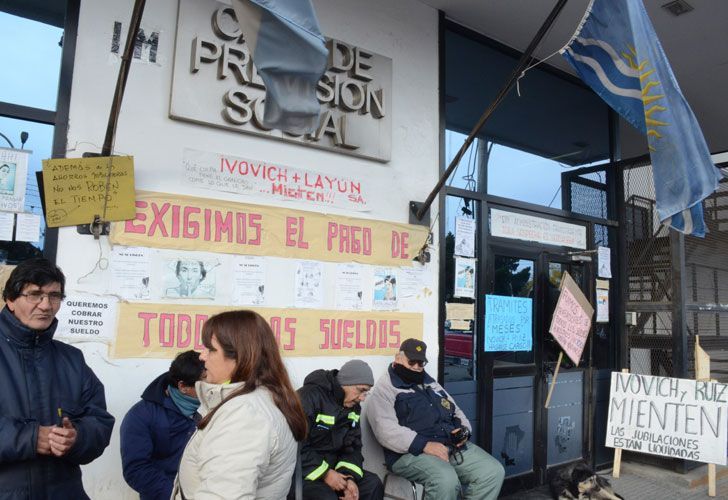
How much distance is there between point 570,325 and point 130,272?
3.88 m

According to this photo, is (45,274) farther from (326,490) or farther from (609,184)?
(609,184)

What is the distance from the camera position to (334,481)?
10.8 ft

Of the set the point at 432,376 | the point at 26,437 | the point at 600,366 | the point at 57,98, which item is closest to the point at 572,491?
the point at 432,376

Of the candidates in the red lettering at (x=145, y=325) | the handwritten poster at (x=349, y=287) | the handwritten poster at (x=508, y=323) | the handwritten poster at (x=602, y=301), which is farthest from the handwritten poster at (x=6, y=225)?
the handwritten poster at (x=602, y=301)

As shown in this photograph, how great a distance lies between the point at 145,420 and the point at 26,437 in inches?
32.0

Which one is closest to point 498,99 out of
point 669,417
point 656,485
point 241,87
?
point 241,87

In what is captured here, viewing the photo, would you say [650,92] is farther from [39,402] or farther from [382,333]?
[39,402]

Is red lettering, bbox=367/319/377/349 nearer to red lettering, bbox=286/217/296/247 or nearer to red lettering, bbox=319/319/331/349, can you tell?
red lettering, bbox=319/319/331/349

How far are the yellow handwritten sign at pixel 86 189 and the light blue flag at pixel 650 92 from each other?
9.15ft

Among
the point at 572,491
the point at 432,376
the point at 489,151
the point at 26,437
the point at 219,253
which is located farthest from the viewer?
the point at 489,151

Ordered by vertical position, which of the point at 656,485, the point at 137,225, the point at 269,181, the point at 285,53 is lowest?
the point at 656,485

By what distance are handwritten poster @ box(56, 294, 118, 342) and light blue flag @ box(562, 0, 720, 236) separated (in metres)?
3.15

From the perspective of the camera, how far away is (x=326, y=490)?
10.6ft

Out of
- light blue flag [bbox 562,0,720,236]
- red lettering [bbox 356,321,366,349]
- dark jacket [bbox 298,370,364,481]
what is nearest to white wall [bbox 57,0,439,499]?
red lettering [bbox 356,321,366,349]
